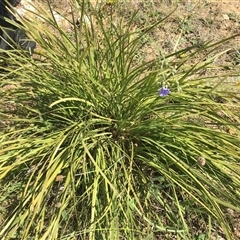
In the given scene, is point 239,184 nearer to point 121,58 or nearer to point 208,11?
point 121,58

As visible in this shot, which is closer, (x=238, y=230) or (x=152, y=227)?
(x=152, y=227)

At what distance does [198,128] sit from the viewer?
5.96ft

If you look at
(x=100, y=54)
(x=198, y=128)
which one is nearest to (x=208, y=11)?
(x=100, y=54)

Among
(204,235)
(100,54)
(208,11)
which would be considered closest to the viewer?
(204,235)

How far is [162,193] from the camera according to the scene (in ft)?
6.59

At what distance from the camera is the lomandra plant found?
69.0 inches

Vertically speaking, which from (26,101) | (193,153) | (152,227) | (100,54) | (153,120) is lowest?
(152,227)

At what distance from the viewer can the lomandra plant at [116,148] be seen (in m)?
1.75

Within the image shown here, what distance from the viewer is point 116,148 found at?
1.91m

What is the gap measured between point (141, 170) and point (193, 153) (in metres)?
0.25

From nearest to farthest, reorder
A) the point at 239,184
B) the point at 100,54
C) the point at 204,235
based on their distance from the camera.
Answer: the point at 239,184 < the point at 204,235 < the point at 100,54

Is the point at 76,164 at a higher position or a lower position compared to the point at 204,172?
higher

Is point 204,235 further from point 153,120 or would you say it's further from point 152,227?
point 153,120

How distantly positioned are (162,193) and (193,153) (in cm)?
28
